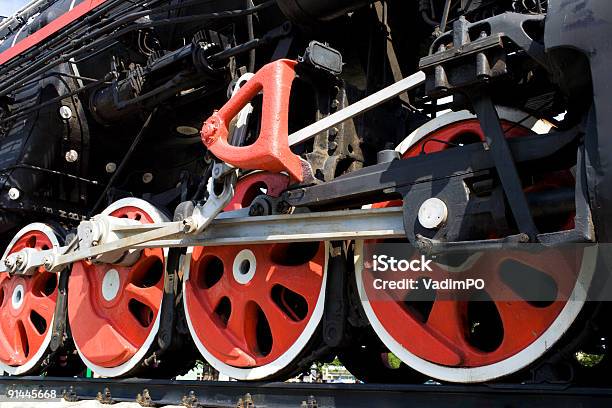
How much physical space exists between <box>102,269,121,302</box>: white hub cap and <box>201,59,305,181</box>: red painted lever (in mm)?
1326

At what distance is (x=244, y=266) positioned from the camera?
344cm

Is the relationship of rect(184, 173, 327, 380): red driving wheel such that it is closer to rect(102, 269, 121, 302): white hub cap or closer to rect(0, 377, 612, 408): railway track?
rect(0, 377, 612, 408): railway track

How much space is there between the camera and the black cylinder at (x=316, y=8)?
10.1 feet

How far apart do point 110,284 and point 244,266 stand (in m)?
1.11

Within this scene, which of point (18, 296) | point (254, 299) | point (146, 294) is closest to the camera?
point (254, 299)

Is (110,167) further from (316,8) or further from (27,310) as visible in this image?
(316,8)

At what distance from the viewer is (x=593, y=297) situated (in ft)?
7.30

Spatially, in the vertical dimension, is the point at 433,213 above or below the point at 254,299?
above

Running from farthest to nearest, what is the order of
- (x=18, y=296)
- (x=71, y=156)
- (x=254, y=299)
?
(x=71, y=156)
(x=18, y=296)
(x=254, y=299)

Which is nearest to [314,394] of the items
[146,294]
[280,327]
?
[280,327]

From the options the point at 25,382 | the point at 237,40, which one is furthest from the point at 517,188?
the point at 25,382

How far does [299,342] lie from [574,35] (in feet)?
5.69

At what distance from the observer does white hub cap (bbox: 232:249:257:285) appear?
3.37 meters

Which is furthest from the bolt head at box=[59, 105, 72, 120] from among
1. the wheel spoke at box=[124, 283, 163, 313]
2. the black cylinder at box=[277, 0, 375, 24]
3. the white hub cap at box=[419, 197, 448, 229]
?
the white hub cap at box=[419, 197, 448, 229]
